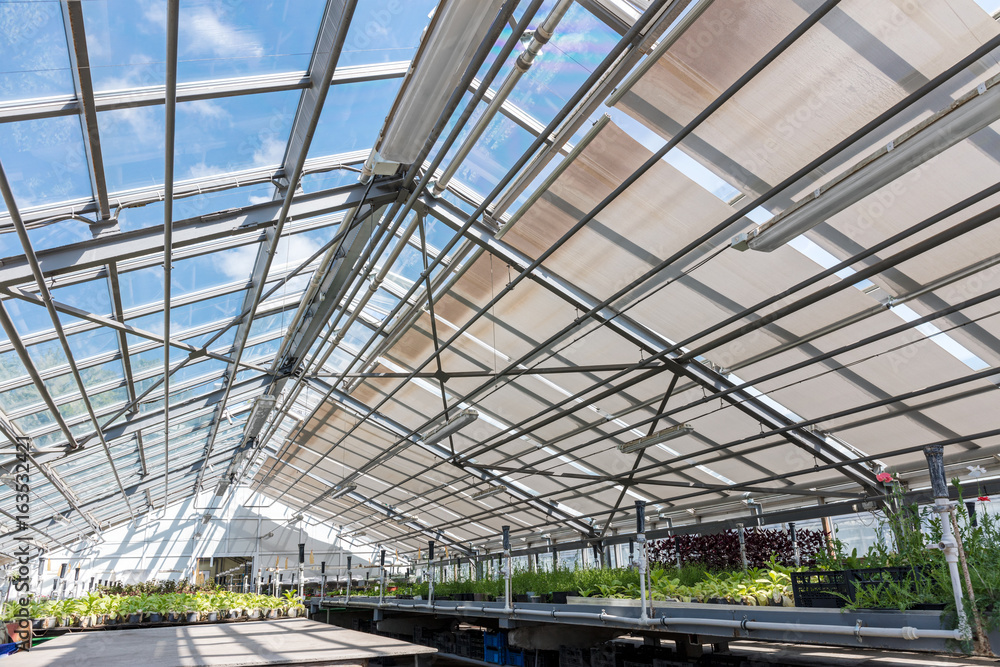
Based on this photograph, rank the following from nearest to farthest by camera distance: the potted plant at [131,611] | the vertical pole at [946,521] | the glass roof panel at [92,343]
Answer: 1. the vertical pole at [946,521]
2. the glass roof panel at [92,343]
3. the potted plant at [131,611]

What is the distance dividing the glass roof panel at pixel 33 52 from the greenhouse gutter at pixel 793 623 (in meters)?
6.10

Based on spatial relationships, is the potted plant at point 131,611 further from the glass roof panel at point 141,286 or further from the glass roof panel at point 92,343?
the glass roof panel at point 141,286

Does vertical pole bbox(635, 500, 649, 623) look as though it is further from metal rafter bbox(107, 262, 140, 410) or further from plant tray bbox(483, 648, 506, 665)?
metal rafter bbox(107, 262, 140, 410)

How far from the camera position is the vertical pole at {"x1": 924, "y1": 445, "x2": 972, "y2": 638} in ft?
10.2

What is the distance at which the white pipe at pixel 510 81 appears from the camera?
481 cm

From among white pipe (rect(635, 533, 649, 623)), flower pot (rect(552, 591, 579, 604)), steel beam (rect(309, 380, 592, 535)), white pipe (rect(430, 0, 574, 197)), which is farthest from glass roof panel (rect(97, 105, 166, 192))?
steel beam (rect(309, 380, 592, 535))

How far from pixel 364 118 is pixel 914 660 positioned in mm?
8178

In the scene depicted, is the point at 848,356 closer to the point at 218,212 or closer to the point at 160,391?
the point at 218,212

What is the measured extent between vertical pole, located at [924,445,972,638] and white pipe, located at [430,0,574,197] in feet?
12.3

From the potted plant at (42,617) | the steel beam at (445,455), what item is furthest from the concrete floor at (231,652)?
the steel beam at (445,455)

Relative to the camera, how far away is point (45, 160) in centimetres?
506

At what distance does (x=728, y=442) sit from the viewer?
11008 millimetres

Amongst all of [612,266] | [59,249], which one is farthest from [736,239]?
[59,249]

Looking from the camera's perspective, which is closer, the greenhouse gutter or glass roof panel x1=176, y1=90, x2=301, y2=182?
the greenhouse gutter
